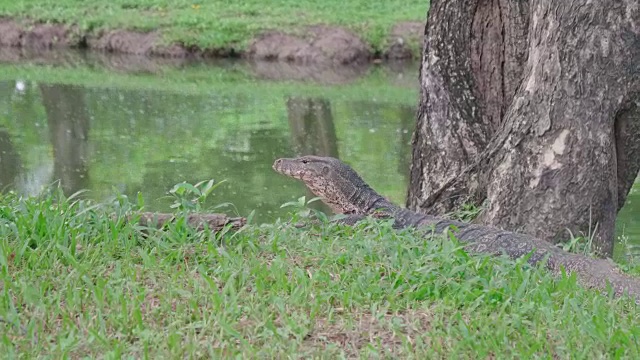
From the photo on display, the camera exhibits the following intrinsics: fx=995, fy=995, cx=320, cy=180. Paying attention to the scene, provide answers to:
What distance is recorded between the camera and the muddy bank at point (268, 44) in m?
20.0

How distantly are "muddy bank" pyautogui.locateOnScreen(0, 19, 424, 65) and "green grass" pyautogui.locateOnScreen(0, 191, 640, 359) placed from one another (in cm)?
1554

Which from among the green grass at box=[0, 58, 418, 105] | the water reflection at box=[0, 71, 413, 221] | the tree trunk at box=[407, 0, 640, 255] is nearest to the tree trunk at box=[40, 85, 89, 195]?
the water reflection at box=[0, 71, 413, 221]

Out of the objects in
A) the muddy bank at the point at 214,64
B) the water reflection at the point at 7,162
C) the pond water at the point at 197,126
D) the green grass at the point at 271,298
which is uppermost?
the green grass at the point at 271,298

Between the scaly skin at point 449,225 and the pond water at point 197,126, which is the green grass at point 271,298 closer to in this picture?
the scaly skin at point 449,225

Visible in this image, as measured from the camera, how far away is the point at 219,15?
21.2 meters

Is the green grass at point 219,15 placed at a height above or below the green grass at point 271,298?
below

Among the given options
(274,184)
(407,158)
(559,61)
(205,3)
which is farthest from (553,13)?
(205,3)

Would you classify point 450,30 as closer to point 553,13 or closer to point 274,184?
point 553,13

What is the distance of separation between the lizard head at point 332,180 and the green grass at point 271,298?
102cm

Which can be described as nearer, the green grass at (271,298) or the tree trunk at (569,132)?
the green grass at (271,298)

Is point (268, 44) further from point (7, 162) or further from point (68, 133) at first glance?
point (7, 162)

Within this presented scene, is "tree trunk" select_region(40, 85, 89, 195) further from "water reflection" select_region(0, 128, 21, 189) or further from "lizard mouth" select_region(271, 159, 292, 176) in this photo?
"lizard mouth" select_region(271, 159, 292, 176)

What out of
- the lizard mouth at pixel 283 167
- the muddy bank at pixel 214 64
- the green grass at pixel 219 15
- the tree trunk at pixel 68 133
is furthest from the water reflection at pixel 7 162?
the green grass at pixel 219 15

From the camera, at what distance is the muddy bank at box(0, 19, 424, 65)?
65.7ft
